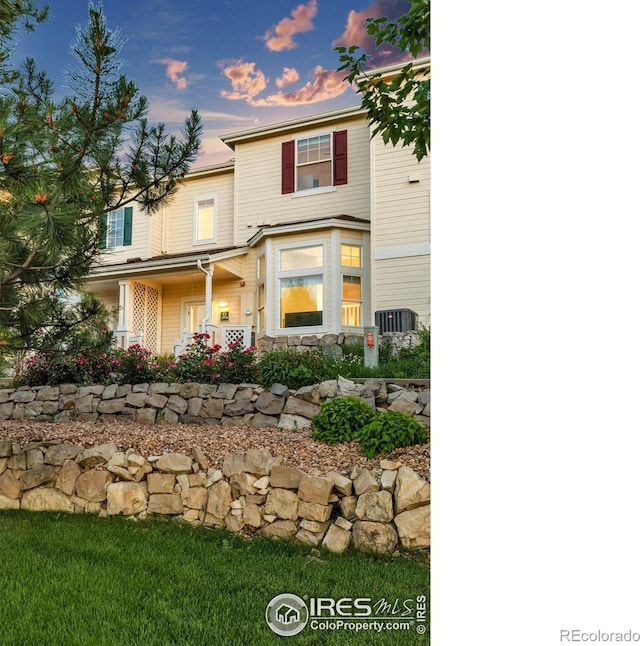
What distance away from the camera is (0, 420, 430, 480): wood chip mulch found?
2779 millimetres

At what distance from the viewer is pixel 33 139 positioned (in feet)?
7.12

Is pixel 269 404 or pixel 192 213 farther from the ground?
pixel 192 213

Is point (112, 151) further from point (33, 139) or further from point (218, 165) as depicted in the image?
point (218, 165)

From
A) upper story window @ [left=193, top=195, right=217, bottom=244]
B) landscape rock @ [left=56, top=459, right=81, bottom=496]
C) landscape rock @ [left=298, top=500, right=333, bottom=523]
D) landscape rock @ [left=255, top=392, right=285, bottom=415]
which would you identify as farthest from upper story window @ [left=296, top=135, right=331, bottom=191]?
landscape rock @ [left=298, top=500, right=333, bottom=523]

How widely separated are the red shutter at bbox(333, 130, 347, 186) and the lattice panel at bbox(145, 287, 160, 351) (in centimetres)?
298

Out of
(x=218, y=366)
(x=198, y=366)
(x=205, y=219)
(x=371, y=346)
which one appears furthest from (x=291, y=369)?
(x=205, y=219)

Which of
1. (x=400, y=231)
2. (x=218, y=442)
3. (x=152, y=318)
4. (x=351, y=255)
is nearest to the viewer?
(x=218, y=442)

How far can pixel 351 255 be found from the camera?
22.4 ft

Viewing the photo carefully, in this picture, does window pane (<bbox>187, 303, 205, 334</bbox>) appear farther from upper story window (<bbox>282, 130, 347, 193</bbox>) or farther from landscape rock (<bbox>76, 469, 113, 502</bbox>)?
landscape rock (<bbox>76, 469, 113, 502</bbox>)

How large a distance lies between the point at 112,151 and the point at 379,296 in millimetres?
4378

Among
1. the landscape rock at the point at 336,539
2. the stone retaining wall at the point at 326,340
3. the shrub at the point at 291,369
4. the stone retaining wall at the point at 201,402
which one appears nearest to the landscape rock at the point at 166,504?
the landscape rock at the point at 336,539

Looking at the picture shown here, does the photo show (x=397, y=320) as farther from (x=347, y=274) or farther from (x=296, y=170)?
(x=296, y=170)

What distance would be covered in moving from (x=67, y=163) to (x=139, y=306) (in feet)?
18.0
